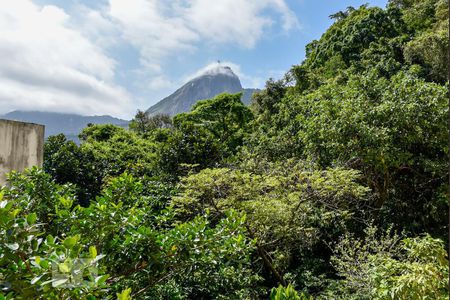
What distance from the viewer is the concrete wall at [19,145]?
16.1 feet

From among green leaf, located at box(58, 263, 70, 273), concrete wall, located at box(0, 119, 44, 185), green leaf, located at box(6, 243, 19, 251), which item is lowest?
green leaf, located at box(58, 263, 70, 273)

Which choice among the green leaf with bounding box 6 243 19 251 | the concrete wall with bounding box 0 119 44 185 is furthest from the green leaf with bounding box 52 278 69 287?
the concrete wall with bounding box 0 119 44 185

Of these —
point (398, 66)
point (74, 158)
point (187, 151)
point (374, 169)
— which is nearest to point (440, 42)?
point (398, 66)

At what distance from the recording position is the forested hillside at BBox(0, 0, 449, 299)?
2.77 meters

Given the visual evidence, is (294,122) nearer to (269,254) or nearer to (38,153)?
(269,254)

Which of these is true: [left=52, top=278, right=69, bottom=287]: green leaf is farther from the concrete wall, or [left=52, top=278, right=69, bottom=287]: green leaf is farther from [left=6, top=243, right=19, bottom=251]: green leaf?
the concrete wall

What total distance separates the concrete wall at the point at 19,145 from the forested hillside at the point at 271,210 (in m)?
0.44

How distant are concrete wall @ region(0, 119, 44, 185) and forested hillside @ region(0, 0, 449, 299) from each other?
0.44 m

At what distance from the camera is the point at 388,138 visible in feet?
21.7

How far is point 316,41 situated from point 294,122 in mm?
14880

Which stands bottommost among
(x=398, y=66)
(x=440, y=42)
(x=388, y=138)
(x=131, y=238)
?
(x=131, y=238)

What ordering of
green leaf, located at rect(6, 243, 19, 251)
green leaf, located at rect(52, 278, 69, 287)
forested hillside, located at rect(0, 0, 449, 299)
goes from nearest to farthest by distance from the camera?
green leaf, located at rect(52, 278, 69, 287), green leaf, located at rect(6, 243, 19, 251), forested hillside, located at rect(0, 0, 449, 299)

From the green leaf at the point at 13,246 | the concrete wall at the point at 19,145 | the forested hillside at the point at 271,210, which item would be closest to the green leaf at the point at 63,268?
the forested hillside at the point at 271,210

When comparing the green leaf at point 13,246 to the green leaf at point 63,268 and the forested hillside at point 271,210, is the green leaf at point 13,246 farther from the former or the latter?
the green leaf at point 63,268
